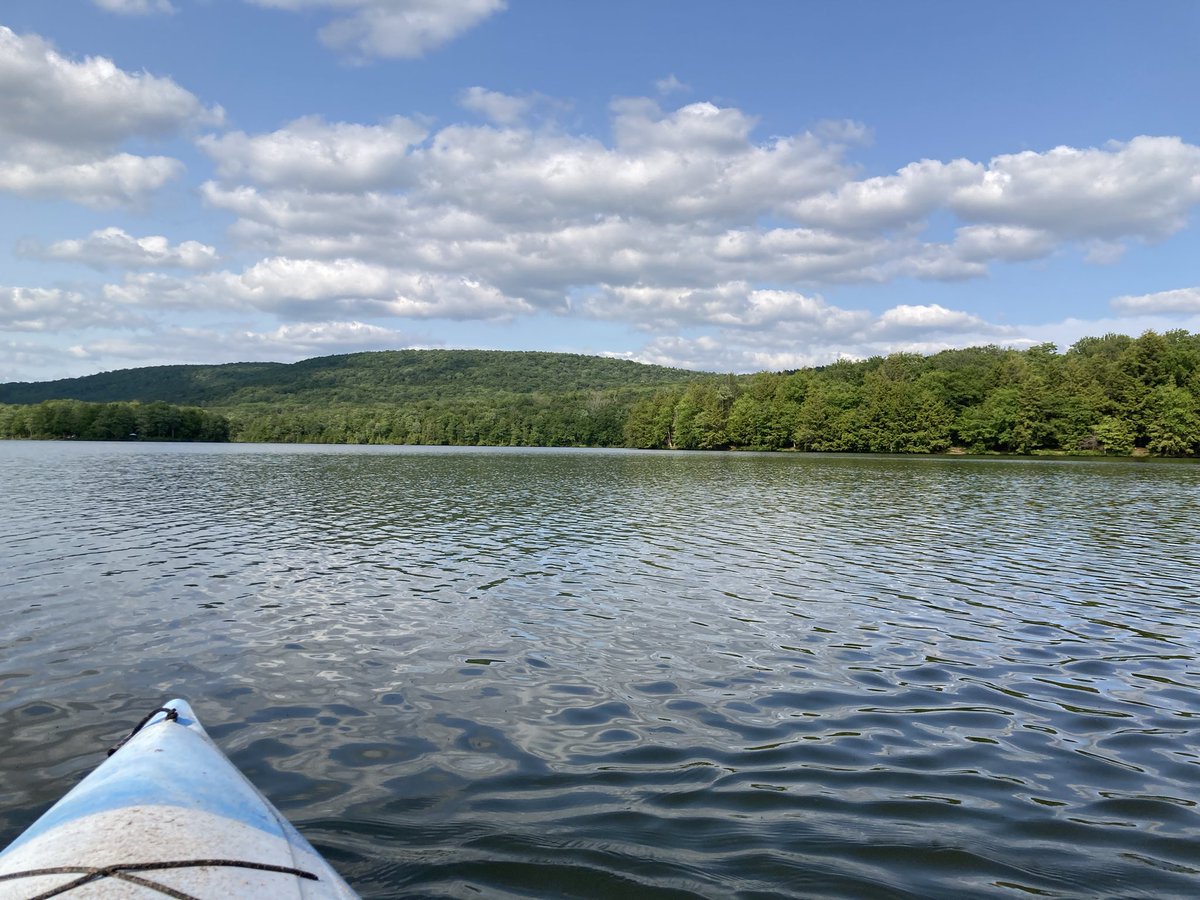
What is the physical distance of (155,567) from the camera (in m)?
18.9

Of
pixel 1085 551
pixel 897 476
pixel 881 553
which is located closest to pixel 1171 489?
pixel 897 476

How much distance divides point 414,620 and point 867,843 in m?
9.83

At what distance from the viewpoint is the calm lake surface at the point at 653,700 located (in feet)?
20.3

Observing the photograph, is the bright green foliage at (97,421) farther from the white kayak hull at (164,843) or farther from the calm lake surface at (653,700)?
the white kayak hull at (164,843)

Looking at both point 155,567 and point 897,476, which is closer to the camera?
point 155,567

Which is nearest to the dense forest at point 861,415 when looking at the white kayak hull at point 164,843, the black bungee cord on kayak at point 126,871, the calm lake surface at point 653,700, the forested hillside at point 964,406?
the forested hillside at point 964,406

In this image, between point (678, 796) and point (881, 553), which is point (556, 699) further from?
point (881, 553)

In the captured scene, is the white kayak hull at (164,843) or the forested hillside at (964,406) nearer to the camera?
the white kayak hull at (164,843)

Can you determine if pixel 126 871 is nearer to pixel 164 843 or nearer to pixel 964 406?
pixel 164 843

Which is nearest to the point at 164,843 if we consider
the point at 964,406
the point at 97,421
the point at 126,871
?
the point at 126,871

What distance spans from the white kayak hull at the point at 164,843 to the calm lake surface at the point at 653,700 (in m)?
1.33

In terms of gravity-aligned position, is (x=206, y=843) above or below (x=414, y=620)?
above

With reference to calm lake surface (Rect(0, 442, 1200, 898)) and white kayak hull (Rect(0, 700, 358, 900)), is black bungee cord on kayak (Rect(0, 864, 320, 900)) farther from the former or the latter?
calm lake surface (Rect(0, 442, 1200, 898))

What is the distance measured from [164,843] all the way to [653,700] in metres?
6.72
